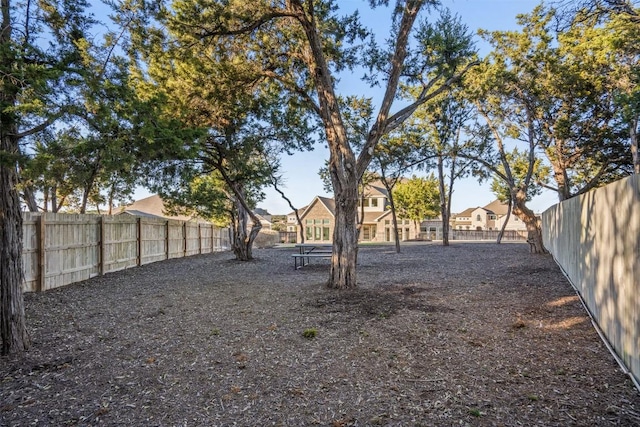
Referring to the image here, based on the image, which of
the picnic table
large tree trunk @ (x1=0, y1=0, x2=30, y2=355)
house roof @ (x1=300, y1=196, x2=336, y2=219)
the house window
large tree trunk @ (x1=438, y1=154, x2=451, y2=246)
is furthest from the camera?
house roof @ (x1=300, y1=196, x2=336, y2=219)

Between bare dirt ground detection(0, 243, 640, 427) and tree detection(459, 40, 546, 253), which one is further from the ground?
tree detection(459, 40, 546, 253)

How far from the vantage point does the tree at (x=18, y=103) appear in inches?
137

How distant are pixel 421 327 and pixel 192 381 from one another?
2.89 m

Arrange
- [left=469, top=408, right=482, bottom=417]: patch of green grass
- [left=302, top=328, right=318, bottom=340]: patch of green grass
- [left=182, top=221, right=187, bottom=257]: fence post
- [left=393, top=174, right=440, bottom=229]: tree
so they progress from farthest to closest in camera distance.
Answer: [left=393, top=174, right=440, bottom=229]: tree → [left=182, top=221, right=187, bottom=257]: fence post → [left=302, top=328, right=318, bottom=340]: patch of green grass → [left=469, top=408, right=482, bottom=417]: patch of green grass

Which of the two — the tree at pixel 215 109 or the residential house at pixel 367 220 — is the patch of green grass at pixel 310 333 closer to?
the tree at pixel 215 109

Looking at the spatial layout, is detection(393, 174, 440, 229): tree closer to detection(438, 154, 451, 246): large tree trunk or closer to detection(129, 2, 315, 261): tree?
detection(438, 154, 451, 246): large tree trunk

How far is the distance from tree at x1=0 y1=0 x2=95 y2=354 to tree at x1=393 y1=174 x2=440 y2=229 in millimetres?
36086

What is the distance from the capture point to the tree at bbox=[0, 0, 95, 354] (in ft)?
11.4

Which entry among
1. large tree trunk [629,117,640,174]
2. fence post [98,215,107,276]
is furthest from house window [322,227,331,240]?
fence post [98,215,107,276]

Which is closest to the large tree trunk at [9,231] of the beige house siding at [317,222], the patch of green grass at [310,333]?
the patch of green grass at [310,333]

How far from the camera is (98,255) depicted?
10.1 metres

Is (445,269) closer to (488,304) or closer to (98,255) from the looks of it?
(488,304)

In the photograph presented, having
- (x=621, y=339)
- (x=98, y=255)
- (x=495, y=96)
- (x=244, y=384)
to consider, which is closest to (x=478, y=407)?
(x=621, y=339)

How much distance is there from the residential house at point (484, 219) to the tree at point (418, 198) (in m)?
24.6
